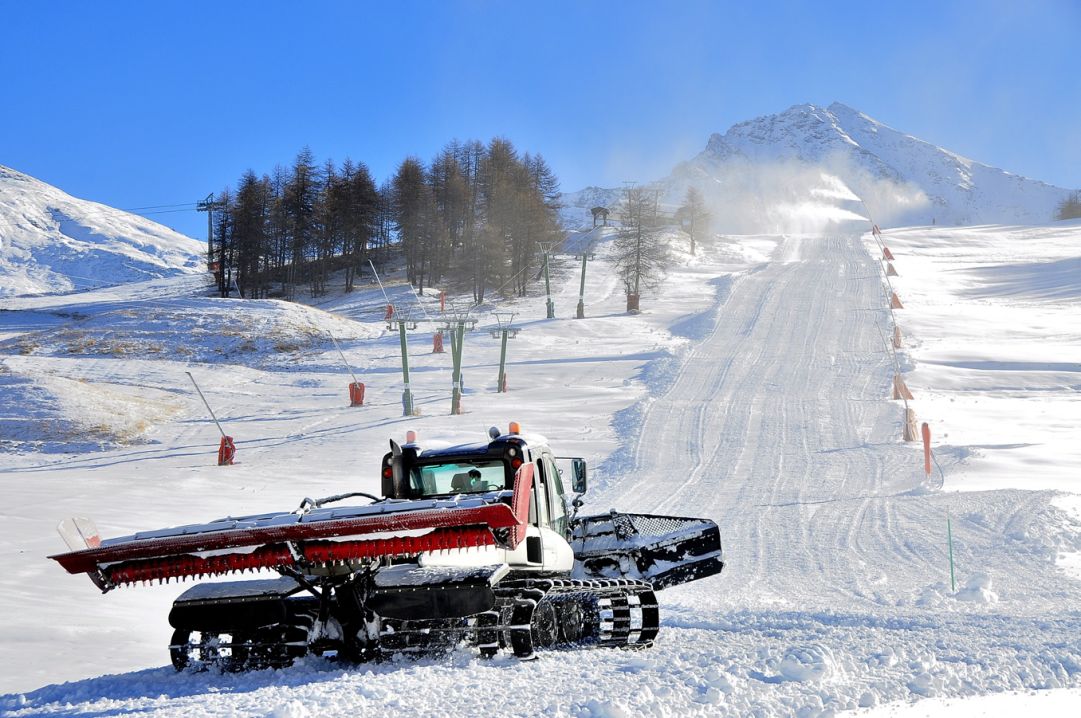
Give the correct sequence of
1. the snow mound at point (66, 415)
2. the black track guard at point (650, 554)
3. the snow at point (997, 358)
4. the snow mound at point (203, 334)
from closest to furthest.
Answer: the black track guard at point (650, 554), the snow at point (997, 358), the snow mound at point (66, 415), the snow mound at point (203, 334)

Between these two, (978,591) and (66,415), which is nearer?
(978,591)

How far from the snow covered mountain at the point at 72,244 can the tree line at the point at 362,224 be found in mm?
37622

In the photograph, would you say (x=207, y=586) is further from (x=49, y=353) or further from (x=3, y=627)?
(x=49, y=353)

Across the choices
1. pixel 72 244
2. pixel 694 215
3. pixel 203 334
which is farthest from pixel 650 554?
pixel 72 244

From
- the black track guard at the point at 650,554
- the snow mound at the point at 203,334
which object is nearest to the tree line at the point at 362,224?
the snow mound at the point at 203,334

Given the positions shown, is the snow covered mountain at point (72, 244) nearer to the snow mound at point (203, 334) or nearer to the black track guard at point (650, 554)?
the snow mound at point (203, 334)

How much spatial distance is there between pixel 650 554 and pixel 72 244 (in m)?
140

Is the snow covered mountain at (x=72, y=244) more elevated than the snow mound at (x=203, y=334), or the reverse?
the snow covered mountain at (x=72, y=244)

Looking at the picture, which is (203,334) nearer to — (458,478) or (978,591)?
(458,478)

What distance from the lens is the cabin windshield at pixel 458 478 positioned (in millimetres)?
7320

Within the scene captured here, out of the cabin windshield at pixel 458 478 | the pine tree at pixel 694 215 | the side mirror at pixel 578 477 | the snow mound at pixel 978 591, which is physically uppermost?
the pine tree at pixel 694 215

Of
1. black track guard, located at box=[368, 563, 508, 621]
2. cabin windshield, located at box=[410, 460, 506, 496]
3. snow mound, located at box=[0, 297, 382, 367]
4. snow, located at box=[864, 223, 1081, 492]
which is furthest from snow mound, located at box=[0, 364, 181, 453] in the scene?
black track guard, located at box=[368, 563, 508, 621]

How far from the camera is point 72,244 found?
132 meters

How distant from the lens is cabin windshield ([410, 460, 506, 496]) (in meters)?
7.32
